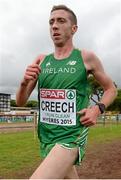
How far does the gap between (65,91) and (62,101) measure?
10cm

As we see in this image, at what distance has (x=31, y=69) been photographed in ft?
12.2

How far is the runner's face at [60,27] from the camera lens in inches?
159

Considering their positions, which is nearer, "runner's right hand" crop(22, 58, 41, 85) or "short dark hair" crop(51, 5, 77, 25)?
"runner's right hand" crop(22, 58, 41, 85)

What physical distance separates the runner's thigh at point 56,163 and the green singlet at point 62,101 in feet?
0.37

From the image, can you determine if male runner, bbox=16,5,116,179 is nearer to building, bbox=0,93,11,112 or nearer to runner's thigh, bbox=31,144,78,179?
runner's thigh, bbox=31,144,78,179

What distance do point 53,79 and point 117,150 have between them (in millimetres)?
11608

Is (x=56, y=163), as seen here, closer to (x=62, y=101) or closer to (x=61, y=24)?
(x=62, y=101)

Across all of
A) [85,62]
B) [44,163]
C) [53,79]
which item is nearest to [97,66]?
[85,62]

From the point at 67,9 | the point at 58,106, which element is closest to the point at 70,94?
the point at 58,106

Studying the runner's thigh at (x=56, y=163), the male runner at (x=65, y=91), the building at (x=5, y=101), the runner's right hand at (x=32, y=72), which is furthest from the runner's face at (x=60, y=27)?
the building at (x=5, y=101)

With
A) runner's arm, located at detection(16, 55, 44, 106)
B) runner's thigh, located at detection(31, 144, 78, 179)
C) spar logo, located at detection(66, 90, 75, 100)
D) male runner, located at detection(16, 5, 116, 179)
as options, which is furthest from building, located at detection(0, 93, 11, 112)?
runner's thigh, located at detection(31, 144, 78, 179)

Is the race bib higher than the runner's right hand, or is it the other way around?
the runner's right hand

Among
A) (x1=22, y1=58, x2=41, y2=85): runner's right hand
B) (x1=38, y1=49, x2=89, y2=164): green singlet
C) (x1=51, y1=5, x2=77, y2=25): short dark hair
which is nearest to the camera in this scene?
(x1=22, y1=58, x2=41, y2=85): runner's right hand

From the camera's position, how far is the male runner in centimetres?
380
